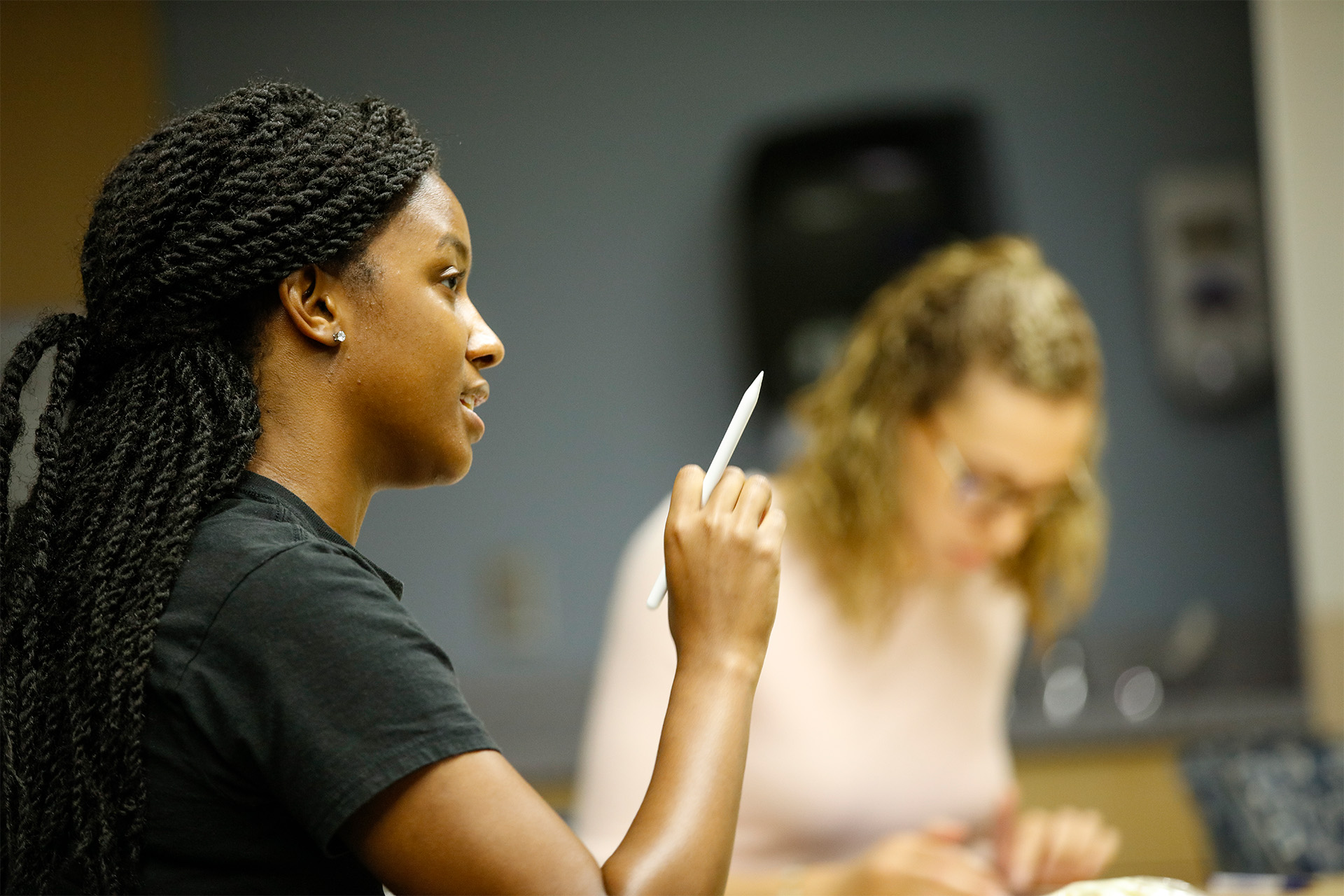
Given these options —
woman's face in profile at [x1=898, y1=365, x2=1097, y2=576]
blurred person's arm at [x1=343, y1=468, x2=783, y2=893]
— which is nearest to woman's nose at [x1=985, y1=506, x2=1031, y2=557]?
woman's face in profile at [x1=898, y1=365, x2=1097, y2=576]

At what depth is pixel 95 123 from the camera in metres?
2.05

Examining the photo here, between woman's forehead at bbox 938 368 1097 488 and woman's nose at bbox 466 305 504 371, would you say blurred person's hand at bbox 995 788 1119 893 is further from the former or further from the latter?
woman's nose at bbox 466 305 504 371

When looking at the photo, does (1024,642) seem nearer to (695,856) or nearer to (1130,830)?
(1130,830)

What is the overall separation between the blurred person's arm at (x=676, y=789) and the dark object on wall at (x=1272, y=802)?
4.09ft

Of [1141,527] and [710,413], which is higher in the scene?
[710,413]

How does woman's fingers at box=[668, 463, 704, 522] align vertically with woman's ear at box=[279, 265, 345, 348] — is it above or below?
below

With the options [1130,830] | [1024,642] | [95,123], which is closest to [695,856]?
[95,123]

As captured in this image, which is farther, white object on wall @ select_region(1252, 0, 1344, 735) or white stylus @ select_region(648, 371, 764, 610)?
white object on wall @ select_region(1252, 0, 1344, 735)

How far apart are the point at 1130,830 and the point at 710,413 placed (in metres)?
1.39

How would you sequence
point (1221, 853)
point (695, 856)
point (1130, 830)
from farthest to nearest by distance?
1. point (1130, 830)
2. point (1221, 853)
3. point (695, 856)

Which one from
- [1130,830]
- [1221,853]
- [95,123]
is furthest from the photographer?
Result: [1130,830]

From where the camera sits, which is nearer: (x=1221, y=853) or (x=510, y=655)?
(x=1221, y=853)

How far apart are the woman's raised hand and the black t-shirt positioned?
0.45 ft

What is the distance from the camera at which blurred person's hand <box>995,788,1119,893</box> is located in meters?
1.26
